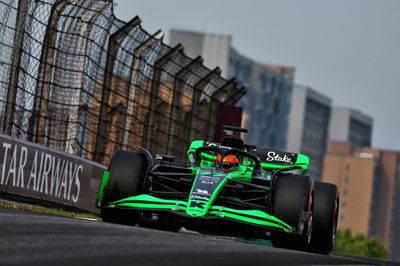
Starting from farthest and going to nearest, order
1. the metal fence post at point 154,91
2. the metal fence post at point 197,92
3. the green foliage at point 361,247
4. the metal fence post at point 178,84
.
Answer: the green foliage at point 361,247 < the metal fence post at point 197,92 < the metal fence post at point 178,84 < the metal fence post at point 154,91

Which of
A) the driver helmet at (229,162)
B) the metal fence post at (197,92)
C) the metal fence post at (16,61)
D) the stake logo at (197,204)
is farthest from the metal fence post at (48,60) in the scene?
the metal fence post at (197,92)

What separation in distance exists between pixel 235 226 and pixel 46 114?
215 inches

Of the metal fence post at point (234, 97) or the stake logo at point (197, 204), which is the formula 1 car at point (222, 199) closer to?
the stake logo at point (197, 204)

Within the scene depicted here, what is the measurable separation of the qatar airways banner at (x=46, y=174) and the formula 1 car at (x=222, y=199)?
295 cm

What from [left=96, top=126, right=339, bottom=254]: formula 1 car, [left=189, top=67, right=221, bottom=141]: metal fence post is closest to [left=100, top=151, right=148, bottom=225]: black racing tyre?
[left=96, top=126, right=339, bottom=254]: formula 1 car

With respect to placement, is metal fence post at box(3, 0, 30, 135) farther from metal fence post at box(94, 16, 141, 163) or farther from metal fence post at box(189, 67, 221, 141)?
metal fence post at box(189, 67, 221, 141)

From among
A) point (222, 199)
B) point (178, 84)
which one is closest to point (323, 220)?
point (222, 199)

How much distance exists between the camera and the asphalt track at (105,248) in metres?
7.03

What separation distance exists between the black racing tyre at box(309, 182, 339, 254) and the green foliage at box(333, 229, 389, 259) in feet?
390

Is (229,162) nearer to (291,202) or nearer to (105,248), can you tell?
(291,202)

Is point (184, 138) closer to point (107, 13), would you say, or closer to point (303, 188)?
point (107, 13)

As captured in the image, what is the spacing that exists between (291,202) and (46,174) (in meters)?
5.88

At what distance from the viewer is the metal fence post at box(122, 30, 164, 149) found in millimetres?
20406

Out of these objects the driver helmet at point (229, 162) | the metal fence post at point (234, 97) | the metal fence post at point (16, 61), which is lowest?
the driver helmet at point (229, 162)
